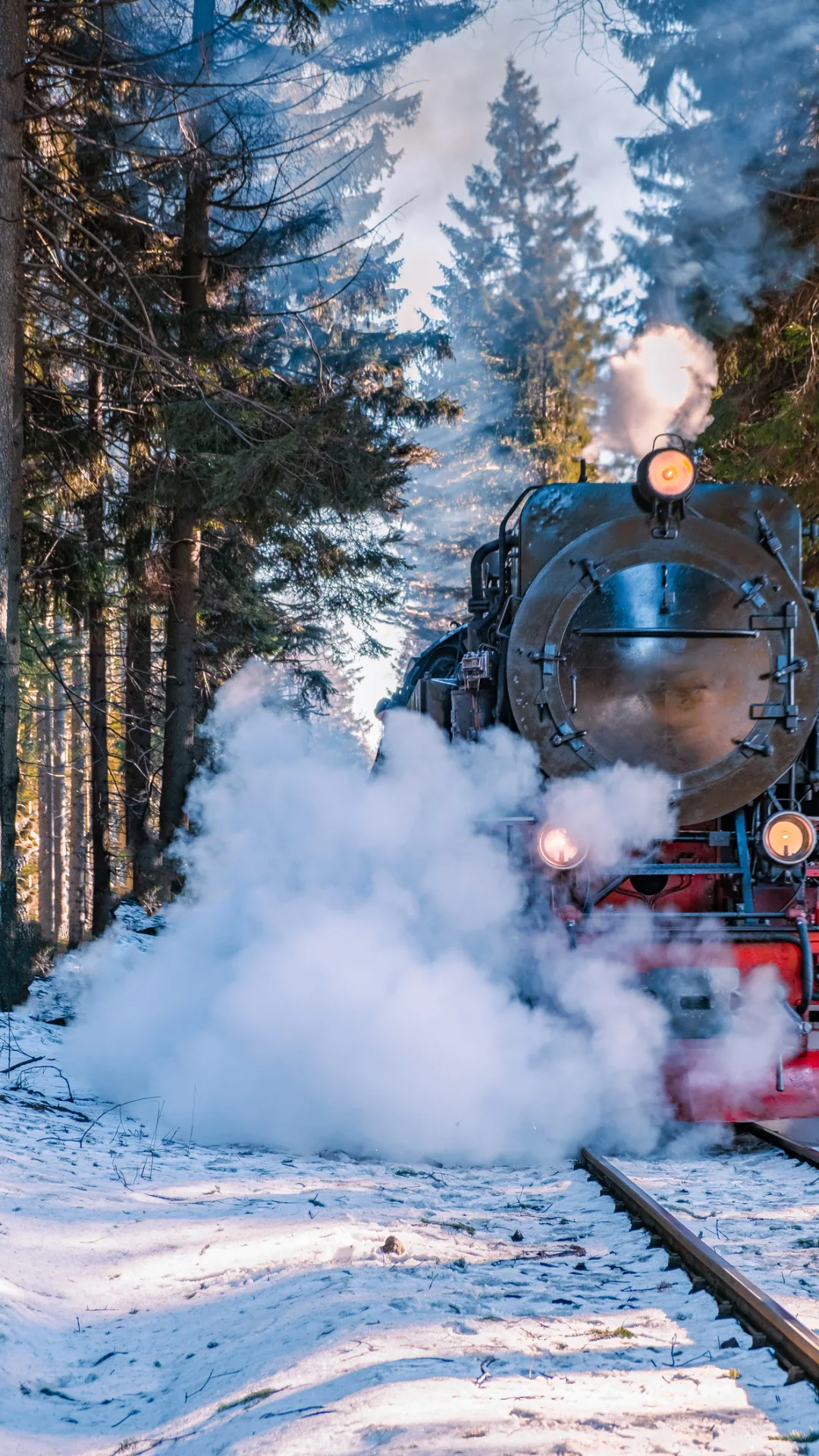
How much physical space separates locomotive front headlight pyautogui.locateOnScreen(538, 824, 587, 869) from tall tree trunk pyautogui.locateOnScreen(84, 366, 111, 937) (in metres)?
7.19

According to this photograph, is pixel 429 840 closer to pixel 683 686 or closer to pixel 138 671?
pixel 683 686

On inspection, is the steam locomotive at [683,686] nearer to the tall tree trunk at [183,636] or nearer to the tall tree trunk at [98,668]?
the tall tree trunk at [98,668]

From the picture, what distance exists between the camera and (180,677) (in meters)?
13.7

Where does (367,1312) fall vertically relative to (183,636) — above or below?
below

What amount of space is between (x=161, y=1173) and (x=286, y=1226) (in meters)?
1.14

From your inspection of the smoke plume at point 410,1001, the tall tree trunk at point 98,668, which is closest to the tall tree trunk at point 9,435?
the smoke plume at point 410,1001

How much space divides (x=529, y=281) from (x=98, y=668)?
775 cm

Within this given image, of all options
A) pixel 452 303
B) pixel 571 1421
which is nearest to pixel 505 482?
pixel 452 303

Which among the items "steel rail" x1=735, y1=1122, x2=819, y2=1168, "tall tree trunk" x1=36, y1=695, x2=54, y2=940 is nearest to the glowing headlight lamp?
"steel rail" x1=735, y1=1122, x2=819, y2=1168

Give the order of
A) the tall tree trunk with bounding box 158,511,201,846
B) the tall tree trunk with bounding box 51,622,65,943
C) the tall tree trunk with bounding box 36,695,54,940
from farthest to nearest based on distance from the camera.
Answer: the tall tree trunk with bounding box 36,695,54,940 < the tall tree trunk with bounding box 51,622,65,943 < the tall tree trunk with bounding box 158,511,201,846

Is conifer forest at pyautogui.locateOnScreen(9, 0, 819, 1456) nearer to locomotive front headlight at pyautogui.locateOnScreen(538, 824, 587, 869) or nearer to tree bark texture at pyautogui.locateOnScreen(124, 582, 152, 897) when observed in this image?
locomotive front headlight at pyautogui.locateOnScreen(538, 824, 587, 869)

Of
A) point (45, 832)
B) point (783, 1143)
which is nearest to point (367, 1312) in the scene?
point (783, 1143)

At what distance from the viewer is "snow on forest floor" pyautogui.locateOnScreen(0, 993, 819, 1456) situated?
2.48m

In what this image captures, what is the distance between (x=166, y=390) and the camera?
37.7ft
